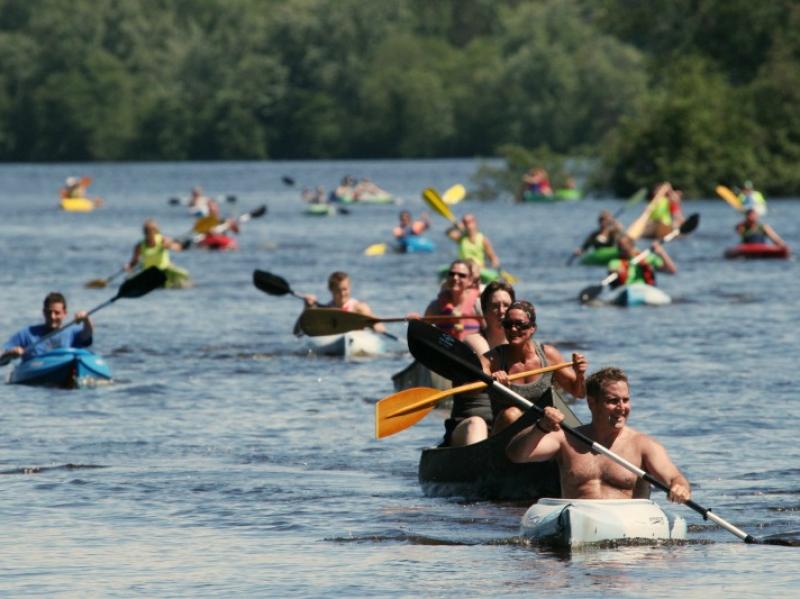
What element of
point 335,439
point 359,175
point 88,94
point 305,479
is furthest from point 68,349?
point 88,94

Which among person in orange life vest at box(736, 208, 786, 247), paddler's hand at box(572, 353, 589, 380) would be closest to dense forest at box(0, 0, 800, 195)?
person in orange life vest at box(736, 208, 786, 247)

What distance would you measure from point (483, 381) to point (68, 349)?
9.07 m

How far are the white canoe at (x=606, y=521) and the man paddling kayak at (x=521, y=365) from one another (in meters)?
1.07

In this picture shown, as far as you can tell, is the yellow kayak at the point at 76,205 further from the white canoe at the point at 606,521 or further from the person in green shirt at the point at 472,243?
the white canoe at the point at 606,521

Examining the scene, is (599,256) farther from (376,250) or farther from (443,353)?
(443,353)

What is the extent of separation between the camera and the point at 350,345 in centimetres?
2409

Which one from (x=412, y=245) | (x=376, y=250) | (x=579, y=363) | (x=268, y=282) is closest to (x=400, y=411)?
(x=579, y=363)

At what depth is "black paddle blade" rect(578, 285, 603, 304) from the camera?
99.9ft

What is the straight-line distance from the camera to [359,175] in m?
103

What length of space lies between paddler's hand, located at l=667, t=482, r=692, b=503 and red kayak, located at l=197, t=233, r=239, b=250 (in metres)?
34.8

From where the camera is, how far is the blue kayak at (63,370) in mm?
20672

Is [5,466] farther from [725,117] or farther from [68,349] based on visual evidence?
[725,117]

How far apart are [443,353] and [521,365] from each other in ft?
3.20

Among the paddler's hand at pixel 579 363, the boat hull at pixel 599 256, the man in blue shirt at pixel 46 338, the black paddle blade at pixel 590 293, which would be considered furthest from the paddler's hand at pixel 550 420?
the boat hull at pixel 599 256
